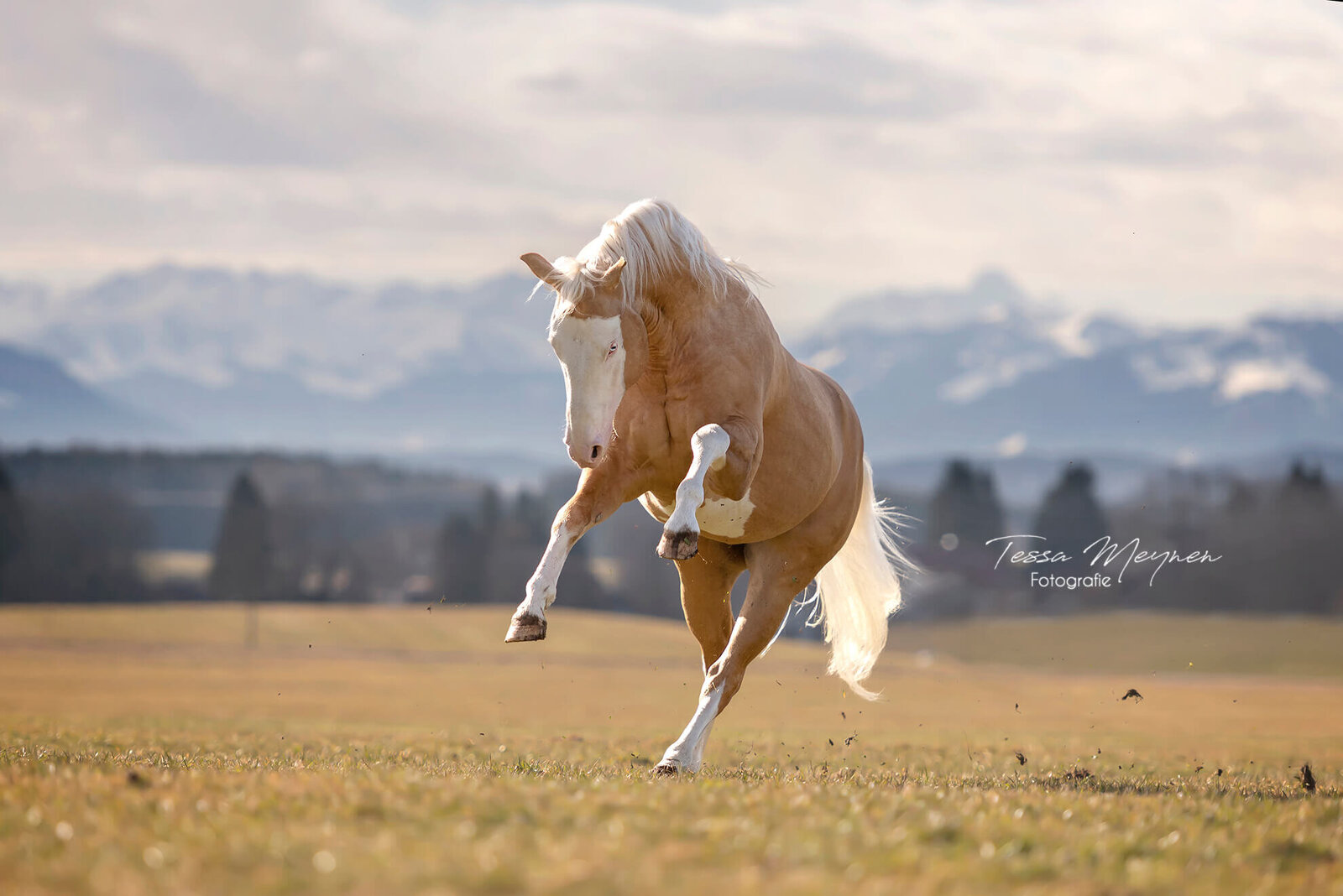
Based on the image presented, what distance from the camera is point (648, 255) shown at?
927 centimetres

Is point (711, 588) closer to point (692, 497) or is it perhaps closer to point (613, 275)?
point (692, 497)

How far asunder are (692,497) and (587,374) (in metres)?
1.11

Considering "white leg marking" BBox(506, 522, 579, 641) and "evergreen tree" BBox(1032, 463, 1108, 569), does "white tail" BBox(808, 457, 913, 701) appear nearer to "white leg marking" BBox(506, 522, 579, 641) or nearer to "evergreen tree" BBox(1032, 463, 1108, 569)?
"white leg marking" BBox(506, 522, 579, 641)

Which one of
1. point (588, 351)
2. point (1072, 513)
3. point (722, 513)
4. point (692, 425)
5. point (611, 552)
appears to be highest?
point (588, 351)

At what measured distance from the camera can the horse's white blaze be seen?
346 inches

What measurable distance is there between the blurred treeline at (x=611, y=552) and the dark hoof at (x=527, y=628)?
A: 267ft

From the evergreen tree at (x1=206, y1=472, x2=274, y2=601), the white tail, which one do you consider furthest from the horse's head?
the evergreen tree at (x1=206, y1=472, x2=274, y2=601)

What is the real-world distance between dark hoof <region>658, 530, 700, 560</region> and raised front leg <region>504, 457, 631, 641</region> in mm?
696

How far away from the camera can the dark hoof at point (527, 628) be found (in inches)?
323

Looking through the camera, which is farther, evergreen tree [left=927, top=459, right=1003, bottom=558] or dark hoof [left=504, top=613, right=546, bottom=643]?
evergreen tree [left=927, top=459, right=1003, bottom=558]

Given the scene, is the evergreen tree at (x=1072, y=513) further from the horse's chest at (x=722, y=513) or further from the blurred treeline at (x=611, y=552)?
the horse's chest at (x=722, y=513)

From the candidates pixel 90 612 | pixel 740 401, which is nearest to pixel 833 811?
pixel 740 401

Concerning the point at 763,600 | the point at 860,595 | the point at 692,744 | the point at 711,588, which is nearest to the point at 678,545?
the point at 692,744

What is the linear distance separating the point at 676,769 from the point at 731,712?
27.2 m
